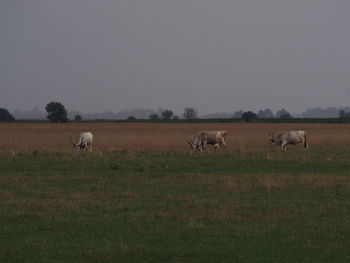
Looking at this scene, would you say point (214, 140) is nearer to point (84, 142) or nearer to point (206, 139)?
point (206, 139)

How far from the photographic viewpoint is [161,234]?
11406 mm

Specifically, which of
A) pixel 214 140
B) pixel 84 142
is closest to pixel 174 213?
pixel 84 142

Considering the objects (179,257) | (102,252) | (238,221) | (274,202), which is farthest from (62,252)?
(274,202)

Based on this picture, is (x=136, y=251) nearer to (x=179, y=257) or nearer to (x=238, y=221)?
(x=179, y=257)

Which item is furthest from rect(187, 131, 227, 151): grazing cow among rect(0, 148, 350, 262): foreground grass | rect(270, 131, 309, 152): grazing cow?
rect(0, 148, 350, 262): foreground grass

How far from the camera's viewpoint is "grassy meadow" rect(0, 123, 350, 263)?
10109 mm

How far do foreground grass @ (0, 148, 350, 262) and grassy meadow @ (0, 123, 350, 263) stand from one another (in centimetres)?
2

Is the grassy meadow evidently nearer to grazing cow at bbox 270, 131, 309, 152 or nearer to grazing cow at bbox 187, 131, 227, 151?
grazing cow at bbox 270, 131, 309, 152

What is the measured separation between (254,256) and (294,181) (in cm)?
929

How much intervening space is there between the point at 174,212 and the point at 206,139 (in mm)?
21025

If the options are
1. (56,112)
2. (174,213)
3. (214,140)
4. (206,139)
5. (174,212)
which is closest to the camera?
(174,213)

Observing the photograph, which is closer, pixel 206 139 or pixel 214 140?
pixel 206 139

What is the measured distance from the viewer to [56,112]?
4670 inches


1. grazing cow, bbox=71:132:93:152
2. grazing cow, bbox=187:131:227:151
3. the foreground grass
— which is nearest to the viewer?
the foreground grass
